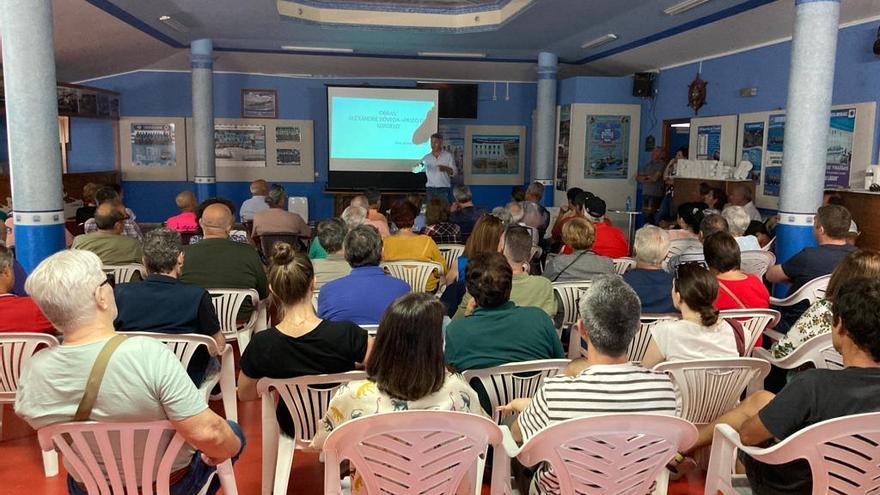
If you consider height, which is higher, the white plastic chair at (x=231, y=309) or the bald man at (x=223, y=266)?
the bald man at (x=223, y=266)

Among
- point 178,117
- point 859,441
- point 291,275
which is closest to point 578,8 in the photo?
point 291,275

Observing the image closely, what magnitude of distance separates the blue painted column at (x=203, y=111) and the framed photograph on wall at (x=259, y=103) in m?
1.60

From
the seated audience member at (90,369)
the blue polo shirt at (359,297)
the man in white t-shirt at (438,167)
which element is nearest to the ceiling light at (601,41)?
the man in white t-shirt at (438,167)

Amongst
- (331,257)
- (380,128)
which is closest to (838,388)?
(331,257)

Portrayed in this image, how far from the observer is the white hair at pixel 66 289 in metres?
1.68

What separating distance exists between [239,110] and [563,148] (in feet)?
17.8

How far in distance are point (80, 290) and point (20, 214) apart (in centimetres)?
360

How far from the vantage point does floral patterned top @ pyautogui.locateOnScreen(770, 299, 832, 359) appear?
2.70 m

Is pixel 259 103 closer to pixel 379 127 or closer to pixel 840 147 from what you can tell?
pixel 379 127

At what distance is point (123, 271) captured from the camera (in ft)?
13.4

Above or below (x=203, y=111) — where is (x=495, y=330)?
below

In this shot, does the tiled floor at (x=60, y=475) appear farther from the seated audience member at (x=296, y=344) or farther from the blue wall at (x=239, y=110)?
the blue wall at (x=239, y=110)

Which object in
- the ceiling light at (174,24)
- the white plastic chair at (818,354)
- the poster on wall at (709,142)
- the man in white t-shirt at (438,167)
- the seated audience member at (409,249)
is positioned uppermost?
the ceiling light at (174,24)

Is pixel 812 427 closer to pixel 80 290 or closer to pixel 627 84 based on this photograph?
pixel 80 290
